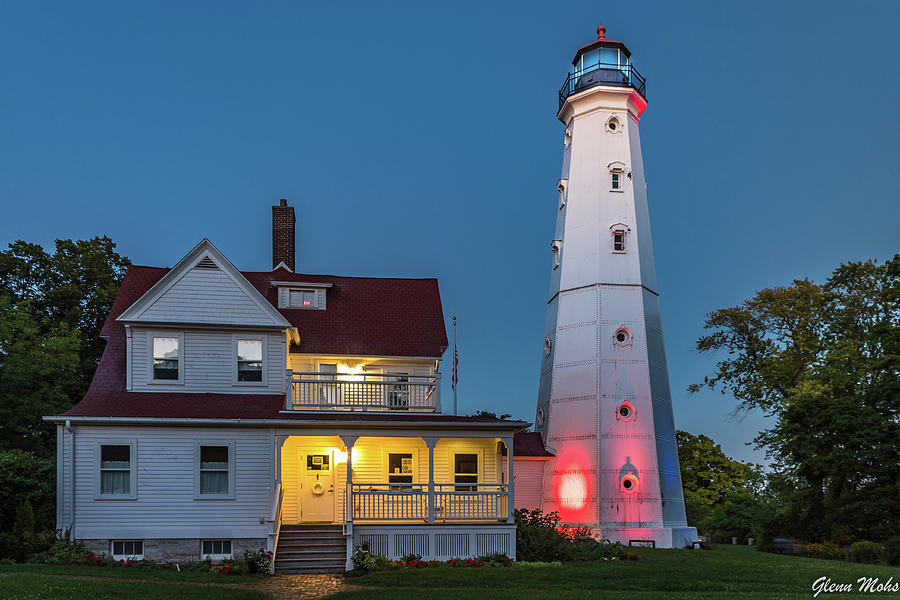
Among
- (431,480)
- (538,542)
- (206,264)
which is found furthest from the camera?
(206,264)

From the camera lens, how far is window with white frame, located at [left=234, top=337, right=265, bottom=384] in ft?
72.3

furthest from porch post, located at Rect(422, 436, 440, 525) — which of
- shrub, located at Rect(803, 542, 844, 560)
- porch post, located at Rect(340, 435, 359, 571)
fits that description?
shrub, located at Rect(803, 542, 844, 560)

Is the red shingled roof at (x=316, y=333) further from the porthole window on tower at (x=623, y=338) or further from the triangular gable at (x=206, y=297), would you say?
the porthole window on tower at (x=623, y=338)

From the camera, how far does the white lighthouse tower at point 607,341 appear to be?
2756 cm

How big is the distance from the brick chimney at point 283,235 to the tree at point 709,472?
2518cm

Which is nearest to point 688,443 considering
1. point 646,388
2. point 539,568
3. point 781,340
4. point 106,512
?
point 781,340

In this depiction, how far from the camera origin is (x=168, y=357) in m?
21.6

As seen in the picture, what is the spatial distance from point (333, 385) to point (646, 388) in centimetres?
1182

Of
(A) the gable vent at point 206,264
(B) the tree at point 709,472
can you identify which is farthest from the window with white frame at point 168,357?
(B) the tree at point 709,472

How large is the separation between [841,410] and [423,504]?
14.4m

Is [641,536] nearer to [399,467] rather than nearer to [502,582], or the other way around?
[399,467]

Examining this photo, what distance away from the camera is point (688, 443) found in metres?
44.1

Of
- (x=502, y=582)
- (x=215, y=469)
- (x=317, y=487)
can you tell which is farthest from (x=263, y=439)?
(x=502, y=582)

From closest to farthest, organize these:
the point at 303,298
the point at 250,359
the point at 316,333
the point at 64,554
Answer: the point at 64,554 < the point at 250,359 < the point at 316,333 < the point at 303,298
